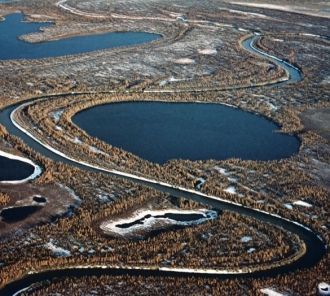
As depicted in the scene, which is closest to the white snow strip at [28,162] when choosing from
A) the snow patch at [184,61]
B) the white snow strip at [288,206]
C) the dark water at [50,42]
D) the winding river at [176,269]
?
the winding river at [176,269]

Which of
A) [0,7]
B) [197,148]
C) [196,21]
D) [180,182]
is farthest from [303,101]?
[0,7]

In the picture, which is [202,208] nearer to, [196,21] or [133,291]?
[133,291]

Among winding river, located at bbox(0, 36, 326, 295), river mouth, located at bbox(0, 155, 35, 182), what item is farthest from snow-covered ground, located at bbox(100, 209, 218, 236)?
river mouth, located at bbox(0, 155, 35, 182)

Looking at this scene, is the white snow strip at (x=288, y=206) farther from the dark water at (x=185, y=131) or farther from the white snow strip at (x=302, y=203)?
the dark water at (x=185, y=131)

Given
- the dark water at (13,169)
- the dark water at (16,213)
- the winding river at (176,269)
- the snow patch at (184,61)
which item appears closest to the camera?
the winding river at (176,269)

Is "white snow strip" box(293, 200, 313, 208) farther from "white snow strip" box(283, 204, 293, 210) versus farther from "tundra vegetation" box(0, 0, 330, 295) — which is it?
"white snow strip" box(283, 204, 293, 210)

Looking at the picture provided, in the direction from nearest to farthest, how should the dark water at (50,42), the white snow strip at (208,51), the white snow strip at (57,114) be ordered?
the white snow strip at (57,114)
the dark water at (50,42)
the white snow strip at (208,51)
